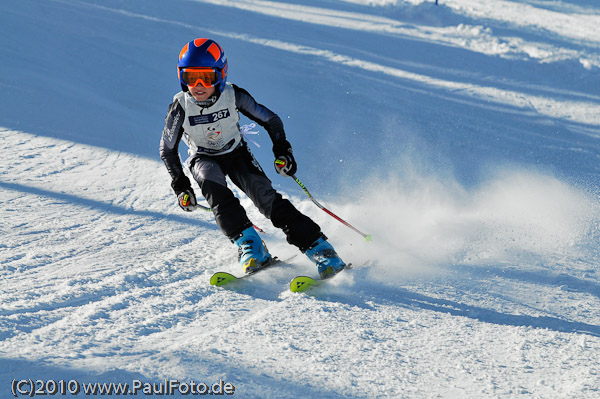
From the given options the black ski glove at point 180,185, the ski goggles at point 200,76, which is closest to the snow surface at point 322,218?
the black ski glove at point 180,185

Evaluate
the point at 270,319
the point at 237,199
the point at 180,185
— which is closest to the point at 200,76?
the point at 180,185

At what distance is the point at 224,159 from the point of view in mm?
4645

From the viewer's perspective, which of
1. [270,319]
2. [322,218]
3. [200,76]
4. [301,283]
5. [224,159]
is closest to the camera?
[270,319]

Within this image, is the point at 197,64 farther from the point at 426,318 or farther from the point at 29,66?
the point at 29,66

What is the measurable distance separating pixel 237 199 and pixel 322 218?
4.96 feet

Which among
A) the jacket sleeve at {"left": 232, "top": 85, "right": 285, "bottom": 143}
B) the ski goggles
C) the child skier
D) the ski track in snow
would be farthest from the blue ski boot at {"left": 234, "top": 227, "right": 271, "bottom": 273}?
the ski goggles

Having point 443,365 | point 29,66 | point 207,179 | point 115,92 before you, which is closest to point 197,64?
point 207,179

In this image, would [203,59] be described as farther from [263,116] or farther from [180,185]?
[180,185]

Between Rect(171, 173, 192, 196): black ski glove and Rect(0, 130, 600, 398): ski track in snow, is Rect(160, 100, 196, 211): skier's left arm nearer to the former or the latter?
Rect(171, 173, 192, 196): black ski glove

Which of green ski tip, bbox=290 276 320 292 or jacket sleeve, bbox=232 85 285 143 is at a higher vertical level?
jacket sleeve, bbox=232 85 285 143

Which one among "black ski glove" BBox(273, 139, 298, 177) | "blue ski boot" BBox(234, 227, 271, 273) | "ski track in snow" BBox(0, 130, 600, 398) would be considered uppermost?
"black ski glove" BBox(273, 139, 298, 177)

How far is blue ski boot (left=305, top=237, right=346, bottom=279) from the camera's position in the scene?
Answer: 4.06 metres

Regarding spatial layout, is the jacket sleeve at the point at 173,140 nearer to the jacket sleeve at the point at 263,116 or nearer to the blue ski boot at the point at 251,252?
the jacket sleeve at the point at 263,116

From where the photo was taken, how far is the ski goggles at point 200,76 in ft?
13.9
